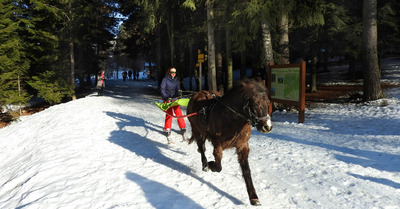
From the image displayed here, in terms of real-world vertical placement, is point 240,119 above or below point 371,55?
below

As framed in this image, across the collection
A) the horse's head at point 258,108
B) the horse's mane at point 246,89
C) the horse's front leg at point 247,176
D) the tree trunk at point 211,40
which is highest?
the tree trunk at point 211,40

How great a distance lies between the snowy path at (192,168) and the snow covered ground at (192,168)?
19 millimetres

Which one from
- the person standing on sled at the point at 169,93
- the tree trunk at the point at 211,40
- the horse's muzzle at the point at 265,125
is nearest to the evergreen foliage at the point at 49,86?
the tree trunk at the point at 211,40

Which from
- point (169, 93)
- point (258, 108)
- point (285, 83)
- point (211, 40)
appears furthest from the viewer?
point (211, 40)

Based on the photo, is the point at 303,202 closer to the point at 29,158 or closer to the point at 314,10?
the point at 29,158

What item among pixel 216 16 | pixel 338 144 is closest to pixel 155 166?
pixel 338 144

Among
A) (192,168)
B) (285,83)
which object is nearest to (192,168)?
(192,168)

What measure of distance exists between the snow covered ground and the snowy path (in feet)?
0.06

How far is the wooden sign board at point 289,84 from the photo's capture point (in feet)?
30.3

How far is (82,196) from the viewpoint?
4.20 meters

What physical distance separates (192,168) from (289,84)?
627cm

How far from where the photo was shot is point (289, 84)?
9.92 metres

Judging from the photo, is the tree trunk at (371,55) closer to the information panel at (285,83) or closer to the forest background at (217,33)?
the forest background at (217,33)

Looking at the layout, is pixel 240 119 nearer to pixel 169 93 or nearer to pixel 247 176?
pixel 247 176
